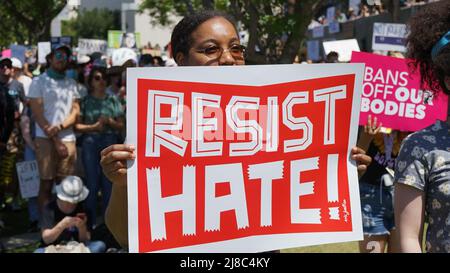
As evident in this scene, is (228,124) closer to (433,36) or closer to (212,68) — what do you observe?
(212,68)

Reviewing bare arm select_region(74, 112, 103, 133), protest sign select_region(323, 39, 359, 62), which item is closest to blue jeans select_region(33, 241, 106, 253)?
bare arm select_region(74, 112, 103, 133)

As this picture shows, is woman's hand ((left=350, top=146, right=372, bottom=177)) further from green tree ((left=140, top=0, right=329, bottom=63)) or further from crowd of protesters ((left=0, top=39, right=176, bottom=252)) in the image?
green tree ((left=140, top=0, right=329, bottom=63))

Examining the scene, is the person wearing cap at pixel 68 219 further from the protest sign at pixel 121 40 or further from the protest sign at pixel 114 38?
the protest sign at pixel 114 38

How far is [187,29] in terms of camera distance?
8.76 ft

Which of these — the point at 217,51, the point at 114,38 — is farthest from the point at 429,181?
the point at 114,38

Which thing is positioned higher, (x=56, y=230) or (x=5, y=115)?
(x=5, y=115)

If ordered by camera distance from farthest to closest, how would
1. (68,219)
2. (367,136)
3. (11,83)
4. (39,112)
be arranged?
1. (11,83)
2. (39,112)
3. (68,219)
4. (367,136)

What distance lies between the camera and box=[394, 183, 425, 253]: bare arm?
2346 mm

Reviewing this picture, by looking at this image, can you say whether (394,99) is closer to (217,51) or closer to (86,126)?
(217,51)

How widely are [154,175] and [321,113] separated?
607mm

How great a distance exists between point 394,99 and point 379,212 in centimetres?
76

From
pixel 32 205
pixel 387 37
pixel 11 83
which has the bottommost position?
pixel 32 205

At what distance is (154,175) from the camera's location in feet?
7.97
